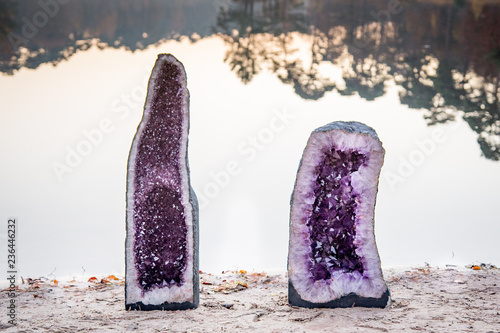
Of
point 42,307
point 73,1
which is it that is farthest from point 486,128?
point 73,1

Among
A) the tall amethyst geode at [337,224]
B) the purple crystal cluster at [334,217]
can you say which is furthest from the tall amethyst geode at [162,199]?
the purple crystal cluster at [334,217]

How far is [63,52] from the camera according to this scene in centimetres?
1504

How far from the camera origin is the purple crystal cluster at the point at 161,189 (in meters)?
4.61

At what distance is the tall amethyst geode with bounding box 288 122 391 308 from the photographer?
4.52m

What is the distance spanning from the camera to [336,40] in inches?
674

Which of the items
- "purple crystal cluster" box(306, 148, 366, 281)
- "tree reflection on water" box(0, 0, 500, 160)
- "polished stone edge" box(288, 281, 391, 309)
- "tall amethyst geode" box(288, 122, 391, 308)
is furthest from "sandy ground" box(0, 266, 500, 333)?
"tree reflection on water" box(0, 0, 500, 160)

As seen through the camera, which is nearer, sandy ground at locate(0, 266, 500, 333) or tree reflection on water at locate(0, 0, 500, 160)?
sandy ground at locate(0, 266, 500, 333)

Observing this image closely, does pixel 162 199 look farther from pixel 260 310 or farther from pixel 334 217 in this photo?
pixel 334 217

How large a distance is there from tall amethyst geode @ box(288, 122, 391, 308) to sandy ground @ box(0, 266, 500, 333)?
6.2 inches

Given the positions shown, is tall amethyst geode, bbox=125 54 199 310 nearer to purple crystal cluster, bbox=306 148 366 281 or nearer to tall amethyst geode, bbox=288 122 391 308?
tall amethyst geode, bbox=288 122 391 308

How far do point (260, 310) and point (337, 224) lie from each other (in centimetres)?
89

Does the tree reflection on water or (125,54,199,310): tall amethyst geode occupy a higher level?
the tree reflection on water

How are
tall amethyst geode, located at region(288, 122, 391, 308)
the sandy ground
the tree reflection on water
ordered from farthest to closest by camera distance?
the tree reflection on water, tall amethyst geode, located at region(288, 122, 391, 308), the sandy ground

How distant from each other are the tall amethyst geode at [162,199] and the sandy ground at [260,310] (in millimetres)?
168
